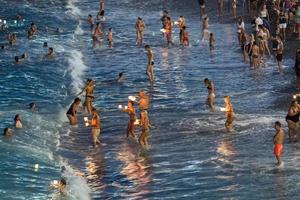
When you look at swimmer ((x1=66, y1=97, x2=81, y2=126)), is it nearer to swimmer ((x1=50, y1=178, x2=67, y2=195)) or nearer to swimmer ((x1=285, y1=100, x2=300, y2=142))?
swimmer ((x1=50, y1=178, x2=67, y2=195))

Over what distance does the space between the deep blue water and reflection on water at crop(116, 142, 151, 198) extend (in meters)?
→ 0.03

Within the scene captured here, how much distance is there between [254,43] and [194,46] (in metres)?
6.30

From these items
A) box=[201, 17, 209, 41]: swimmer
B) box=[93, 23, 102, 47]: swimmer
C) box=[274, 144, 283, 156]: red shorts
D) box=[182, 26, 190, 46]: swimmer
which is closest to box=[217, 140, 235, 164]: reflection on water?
box=[274, 144, 283, 156]: red shorts

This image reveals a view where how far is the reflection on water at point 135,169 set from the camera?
58.8ft

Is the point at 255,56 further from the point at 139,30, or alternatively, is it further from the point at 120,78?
the point at 139,30

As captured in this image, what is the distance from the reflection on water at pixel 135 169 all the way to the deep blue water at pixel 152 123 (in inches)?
1.1

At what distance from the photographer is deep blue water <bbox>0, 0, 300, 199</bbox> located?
18.2 m

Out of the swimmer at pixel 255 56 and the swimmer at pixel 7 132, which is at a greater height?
the swimmer at pixel 255 56

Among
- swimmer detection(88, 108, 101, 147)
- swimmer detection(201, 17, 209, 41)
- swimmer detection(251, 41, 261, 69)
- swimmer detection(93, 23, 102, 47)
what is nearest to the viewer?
swimmer detection(88, 108, 101, 147)

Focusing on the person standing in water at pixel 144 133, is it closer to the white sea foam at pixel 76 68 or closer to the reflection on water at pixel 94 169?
the reflection on water at pixel 94 169

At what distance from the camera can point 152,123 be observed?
78.2 ft

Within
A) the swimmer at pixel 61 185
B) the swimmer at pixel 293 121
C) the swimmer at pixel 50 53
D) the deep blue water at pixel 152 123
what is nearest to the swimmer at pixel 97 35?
the deep blue water at pixel 152 123

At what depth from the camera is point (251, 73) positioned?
30.0 m

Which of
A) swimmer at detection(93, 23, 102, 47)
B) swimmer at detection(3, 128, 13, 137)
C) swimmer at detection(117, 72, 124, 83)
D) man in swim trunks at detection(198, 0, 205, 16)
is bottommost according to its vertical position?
swimmer at detection(3, 128, 13, 137)
